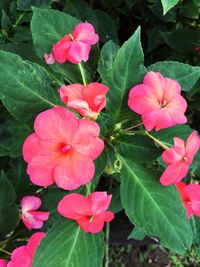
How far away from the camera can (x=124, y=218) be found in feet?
6.82

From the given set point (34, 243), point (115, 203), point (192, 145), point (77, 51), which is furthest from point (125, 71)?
point (115, 203)

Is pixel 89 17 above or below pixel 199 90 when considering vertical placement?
above

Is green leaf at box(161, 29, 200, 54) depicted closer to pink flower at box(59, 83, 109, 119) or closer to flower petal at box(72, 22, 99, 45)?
flower petal at box(72, 22, 99, 45)

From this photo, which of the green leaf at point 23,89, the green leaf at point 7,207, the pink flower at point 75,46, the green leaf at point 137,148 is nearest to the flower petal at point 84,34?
the pink flower at point 75,46

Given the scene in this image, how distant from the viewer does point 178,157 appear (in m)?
0.97

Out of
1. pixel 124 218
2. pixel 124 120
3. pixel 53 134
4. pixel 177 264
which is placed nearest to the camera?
pixel 53 134

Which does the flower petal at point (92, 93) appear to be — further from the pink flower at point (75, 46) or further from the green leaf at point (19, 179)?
the green leaf at point (19, 179)

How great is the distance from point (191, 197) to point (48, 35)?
0.49 metres

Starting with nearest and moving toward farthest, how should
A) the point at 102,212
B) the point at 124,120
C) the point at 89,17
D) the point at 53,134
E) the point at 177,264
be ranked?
the point at 53,134 → the point at 102,212 → the point at 124,120 → the point at 89,17 → the point at 177,264

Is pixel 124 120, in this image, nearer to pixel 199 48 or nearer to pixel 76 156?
pixel 76 156

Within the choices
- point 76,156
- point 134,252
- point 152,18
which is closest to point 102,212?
point 76,156

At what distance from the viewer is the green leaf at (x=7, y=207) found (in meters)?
1.34

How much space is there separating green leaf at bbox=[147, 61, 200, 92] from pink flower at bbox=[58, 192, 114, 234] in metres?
0.32

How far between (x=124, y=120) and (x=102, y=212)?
222 millimetres
